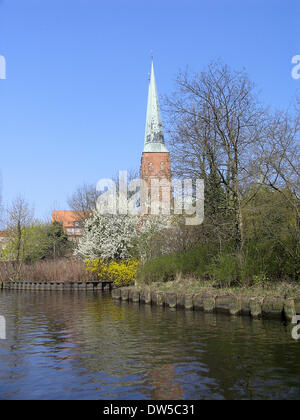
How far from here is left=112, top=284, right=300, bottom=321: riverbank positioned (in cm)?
1336

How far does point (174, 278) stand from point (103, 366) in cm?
1281

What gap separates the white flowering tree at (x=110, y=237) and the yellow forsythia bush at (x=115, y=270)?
0.61 m

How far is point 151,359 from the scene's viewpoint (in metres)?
8.76

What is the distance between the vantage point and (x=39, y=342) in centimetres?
1083

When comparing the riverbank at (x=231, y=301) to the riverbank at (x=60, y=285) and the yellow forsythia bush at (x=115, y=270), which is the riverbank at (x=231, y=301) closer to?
the yellow forsythia bush at (x=115, y=270)

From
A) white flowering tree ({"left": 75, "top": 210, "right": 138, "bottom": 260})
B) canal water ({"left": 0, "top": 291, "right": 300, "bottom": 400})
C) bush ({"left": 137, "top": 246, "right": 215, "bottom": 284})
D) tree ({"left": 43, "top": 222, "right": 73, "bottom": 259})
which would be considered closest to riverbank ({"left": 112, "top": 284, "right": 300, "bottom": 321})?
canal water ({"left": 0, "top": 291, "right": 300, "bottom": 400})

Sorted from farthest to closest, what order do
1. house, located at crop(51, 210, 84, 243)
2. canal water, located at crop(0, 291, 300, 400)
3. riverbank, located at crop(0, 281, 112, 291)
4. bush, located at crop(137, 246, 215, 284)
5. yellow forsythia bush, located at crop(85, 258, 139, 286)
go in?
1. house, located at crop(51, 210, 84, 243)
2. riverbank, located at crop(0, 281, 112, 291)
3. yellow forsythia bush, located at crop(85, 258, 139, 286)
4. bush, located at crop(137, 246, 215, 284)
5. canal water, located at crop(0, 291, 300, 400)

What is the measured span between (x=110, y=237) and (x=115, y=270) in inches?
170

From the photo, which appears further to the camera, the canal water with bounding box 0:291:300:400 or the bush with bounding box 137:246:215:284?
the bush with bounding box 137:246:215:284

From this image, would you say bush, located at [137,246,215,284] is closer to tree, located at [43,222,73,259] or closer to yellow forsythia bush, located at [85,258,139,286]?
yellow forsythia bush, located at [85,258,139,286]

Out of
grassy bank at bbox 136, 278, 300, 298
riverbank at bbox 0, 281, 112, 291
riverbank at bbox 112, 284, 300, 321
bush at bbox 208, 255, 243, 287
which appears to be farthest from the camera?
riverbank at bbox 0, 281, 112, 291

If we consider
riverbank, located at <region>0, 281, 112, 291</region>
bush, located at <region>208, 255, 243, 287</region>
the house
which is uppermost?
the house

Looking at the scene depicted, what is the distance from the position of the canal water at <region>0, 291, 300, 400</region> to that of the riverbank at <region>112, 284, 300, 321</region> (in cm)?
51
